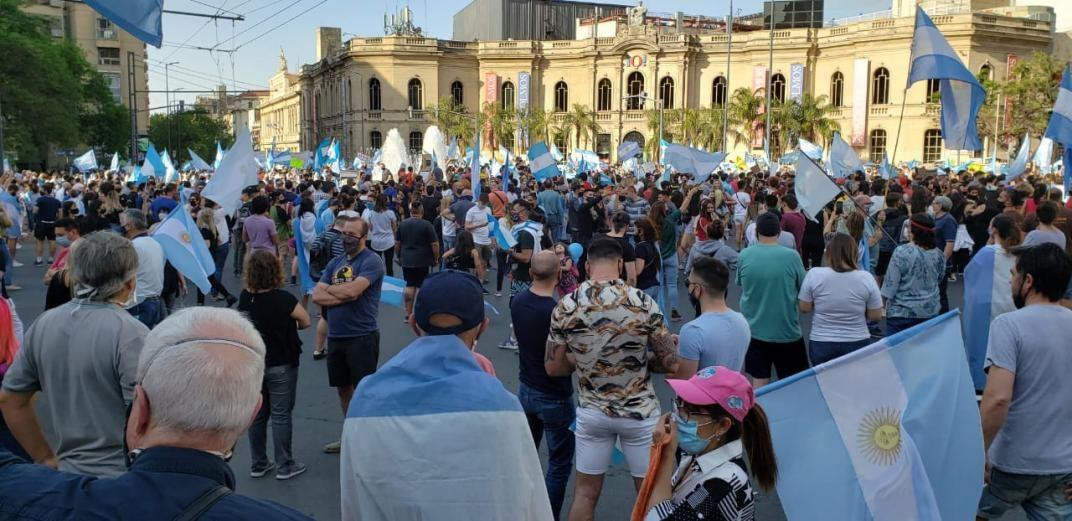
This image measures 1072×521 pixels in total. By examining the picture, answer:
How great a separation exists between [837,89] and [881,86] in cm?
342

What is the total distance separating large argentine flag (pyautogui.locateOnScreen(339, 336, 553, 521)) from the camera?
2.49 metres

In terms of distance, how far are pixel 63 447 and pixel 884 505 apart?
3.53 m

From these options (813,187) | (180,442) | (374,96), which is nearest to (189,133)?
(374,96)

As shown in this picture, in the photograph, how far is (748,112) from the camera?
186ft

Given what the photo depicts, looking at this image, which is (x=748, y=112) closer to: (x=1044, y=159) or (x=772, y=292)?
(x=1044, y=159)

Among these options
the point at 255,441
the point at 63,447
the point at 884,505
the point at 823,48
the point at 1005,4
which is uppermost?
the point at 1005,4

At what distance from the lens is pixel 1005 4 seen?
6644 cm

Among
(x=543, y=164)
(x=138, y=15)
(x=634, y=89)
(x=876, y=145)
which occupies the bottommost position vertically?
(x=543, y=164)

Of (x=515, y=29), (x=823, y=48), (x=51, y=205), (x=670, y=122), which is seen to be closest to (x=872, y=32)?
(x=823, y=48)

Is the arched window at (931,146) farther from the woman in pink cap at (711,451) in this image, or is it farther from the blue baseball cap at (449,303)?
the blue baseball cap at (449,303)

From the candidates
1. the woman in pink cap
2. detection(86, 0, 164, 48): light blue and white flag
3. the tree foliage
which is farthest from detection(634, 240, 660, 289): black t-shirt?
the tree foliage

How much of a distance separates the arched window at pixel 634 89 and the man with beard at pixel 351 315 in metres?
58.2

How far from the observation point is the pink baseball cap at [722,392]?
9.23 feet

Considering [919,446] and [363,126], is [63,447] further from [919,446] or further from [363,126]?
[363,126]
